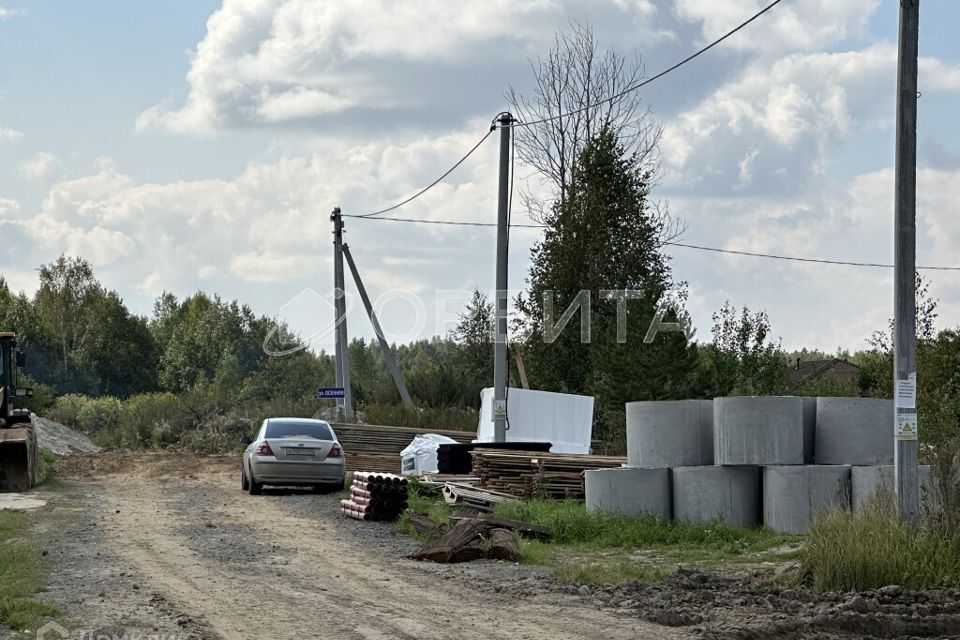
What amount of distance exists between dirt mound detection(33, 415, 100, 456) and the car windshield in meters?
18.2

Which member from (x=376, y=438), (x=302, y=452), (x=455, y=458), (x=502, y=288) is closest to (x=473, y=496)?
(x=455, y=458)

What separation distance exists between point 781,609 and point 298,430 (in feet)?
49.8

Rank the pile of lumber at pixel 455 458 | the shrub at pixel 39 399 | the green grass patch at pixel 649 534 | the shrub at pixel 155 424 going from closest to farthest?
the green grass patch at pixel 649 534, the pile of lumber at pixel 455 458, the shrub at pixel 155 424, the shrub at pixel 39 399

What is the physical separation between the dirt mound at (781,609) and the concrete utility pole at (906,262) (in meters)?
1.85

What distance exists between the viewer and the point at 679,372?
32.0 meters

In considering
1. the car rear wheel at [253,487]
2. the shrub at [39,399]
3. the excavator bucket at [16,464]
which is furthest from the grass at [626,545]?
the shrub at [39,399]

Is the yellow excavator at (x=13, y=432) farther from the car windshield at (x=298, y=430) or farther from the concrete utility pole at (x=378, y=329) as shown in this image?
the concrete utility pole at (x=378, y=329)

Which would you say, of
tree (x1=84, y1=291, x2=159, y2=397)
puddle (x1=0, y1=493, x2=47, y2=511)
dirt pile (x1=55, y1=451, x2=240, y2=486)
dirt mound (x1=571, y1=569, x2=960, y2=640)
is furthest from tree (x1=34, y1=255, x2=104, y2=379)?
dirt mound (x1=571, y1=569, x2=960, y2=640)

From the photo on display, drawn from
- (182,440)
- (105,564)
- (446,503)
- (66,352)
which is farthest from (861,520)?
(66,352)

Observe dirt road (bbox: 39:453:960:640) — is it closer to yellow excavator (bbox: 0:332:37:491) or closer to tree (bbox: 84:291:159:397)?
yellow excavator (bbox: 0:332:37:491)

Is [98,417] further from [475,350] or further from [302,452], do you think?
[302,452]

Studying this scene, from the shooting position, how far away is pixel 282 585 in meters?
11.7

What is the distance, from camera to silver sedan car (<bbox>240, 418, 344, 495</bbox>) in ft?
76.9

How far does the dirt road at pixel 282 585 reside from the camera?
9461 millimetres
